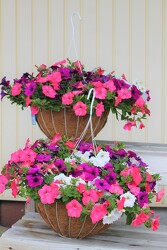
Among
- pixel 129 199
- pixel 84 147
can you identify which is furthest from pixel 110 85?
pixel 129 199

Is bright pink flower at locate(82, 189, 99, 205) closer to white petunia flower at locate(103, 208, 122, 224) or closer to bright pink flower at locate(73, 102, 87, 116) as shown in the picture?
white petunia flower at locate(103, 208, 122, 224)

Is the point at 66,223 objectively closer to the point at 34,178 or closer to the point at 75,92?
the point at 34,178

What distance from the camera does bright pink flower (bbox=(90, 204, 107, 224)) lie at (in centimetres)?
184

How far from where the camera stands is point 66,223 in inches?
78.3

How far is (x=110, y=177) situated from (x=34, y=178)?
0.94 ft

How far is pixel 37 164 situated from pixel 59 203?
0.17m

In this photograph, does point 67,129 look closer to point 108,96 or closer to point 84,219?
point 108,96

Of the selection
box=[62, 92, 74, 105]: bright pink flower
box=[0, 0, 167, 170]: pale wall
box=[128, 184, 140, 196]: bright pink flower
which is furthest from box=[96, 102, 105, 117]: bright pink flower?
box=[0, 0, 167, 170]: pale wall

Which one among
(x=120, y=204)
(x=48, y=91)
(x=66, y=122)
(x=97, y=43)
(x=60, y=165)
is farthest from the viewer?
(x=97, y=43)

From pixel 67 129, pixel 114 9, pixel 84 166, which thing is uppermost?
pixel 114 9

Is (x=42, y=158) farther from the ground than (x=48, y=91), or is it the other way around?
(x=48, y=91)

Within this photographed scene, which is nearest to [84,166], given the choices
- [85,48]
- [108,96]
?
[108,96]

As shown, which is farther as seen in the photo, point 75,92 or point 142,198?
point 75,92

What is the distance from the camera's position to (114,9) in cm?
370
